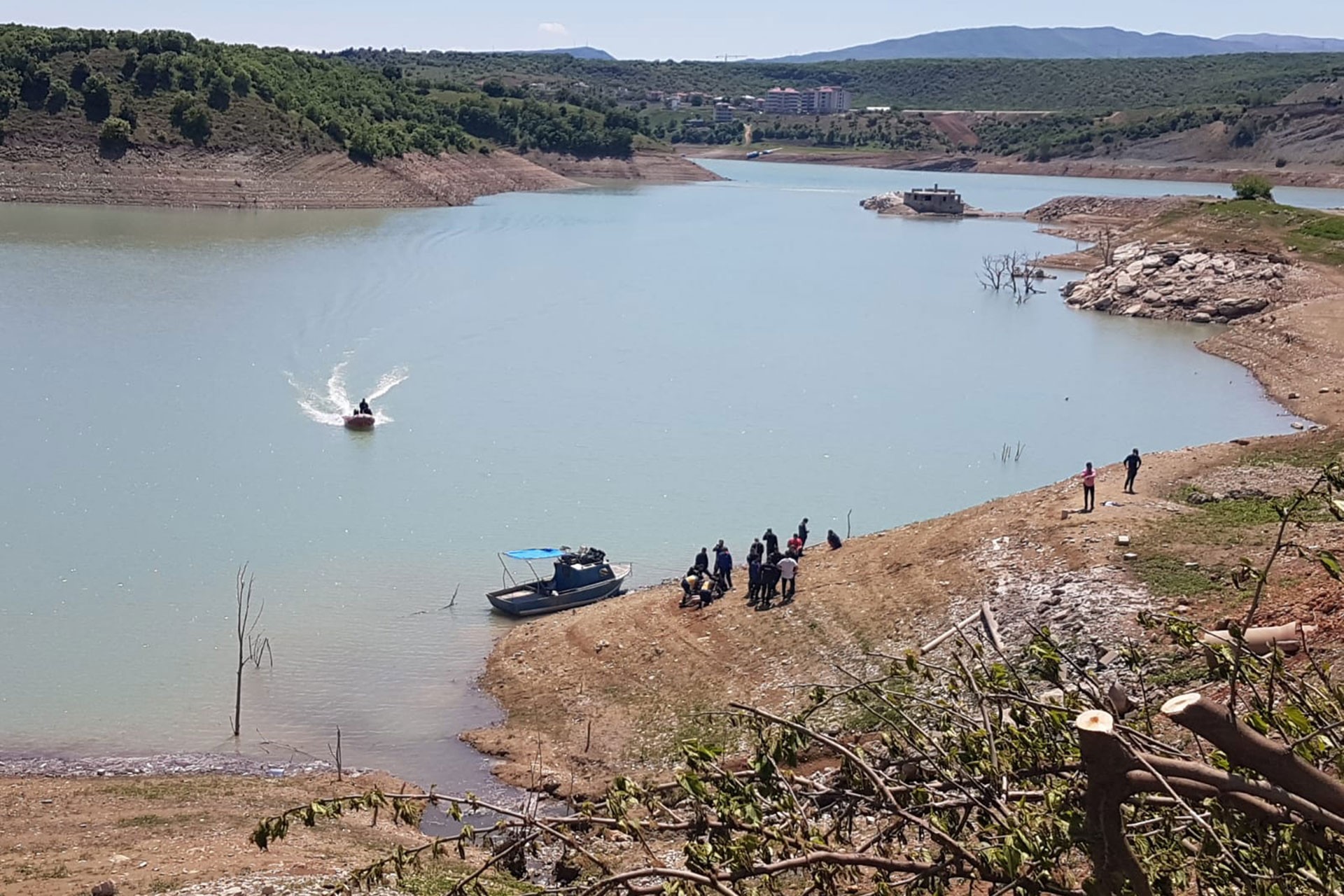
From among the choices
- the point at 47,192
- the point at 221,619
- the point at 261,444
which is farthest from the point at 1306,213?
the point at 47,192

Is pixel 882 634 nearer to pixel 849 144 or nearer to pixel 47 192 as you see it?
pixel 47 192

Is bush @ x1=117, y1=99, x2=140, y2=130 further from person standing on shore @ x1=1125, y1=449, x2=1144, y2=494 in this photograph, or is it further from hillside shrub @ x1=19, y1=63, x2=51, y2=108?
person standing on shore @ x1=1125, y1=449, x2=1144, y2=494

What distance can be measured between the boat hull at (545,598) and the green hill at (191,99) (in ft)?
250

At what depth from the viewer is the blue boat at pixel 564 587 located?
2211cm

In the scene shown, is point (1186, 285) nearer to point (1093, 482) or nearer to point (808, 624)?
point (1093, 482)

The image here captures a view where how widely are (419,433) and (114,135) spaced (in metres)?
63.6

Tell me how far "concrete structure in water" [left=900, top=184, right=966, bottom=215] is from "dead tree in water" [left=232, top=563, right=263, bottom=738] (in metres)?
89.9

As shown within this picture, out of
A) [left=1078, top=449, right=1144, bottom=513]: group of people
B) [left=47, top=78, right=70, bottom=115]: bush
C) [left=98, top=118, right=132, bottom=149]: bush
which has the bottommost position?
[left=1078, top=449, right=1144, bottom=513]: group of people

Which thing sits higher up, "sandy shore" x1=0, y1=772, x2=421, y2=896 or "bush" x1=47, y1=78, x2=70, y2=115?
"bush" x1=47, y1=78, x2=70, y2=115

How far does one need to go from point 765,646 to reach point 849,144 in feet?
560

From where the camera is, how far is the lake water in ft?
65.0

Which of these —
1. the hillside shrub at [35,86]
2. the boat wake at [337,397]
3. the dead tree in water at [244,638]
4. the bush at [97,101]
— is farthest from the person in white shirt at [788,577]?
the hillside shrub at [35,86]

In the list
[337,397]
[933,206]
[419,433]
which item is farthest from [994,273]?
[419,433]

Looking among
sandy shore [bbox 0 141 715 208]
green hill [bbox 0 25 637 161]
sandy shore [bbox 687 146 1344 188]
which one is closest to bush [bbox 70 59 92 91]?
green hill [bbox 0 25 637 161]
